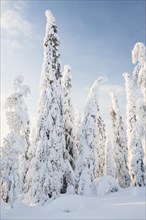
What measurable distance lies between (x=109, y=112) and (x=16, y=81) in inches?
1032

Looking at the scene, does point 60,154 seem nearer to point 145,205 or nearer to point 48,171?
point 48,171

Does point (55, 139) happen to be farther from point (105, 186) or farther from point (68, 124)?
point (105, 186)

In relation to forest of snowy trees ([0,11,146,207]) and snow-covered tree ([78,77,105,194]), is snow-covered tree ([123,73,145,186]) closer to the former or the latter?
forest of snowy trees ([0,11,146,207])

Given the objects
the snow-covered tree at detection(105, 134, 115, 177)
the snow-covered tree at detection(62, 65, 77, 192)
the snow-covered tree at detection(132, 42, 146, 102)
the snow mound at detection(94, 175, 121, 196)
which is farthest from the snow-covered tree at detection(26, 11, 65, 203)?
the snow-covered tree at detection(105, 134, 115, 177)

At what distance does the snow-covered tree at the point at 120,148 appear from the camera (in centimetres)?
4525

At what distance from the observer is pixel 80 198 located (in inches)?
774

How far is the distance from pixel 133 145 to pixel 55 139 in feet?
49.1

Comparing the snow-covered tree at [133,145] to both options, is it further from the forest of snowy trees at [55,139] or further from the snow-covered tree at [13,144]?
the snow-covered tree at [13,144]

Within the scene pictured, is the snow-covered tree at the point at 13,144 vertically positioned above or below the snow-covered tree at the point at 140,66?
below

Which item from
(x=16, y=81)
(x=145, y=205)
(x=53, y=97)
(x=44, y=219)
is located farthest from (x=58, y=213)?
(x=53, y=97)

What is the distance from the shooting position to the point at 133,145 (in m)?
37.7

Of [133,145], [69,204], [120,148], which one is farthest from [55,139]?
[120,148]

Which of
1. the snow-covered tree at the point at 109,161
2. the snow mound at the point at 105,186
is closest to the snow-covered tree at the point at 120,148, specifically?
the snow-covered tree at the point at 109,161

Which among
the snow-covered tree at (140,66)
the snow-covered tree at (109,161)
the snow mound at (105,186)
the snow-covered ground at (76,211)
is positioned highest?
the snow-covered tree at (140,66)
